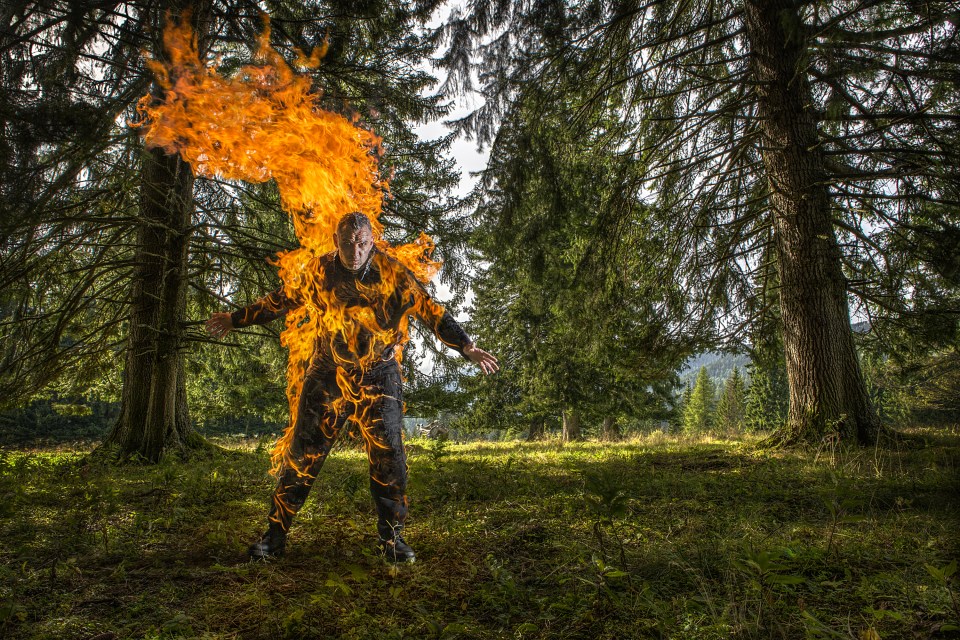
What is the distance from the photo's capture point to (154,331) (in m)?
6.60

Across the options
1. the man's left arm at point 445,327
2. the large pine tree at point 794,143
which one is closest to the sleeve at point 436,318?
the man's left arm at point 445,327

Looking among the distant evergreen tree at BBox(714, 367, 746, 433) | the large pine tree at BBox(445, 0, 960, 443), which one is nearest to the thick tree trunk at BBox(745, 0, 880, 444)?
the large pine tree at BBox(445, 0, 960, 443)

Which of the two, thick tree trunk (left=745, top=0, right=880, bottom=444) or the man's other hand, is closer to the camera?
the man's other hand

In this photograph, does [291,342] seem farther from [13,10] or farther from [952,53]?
[952,53]

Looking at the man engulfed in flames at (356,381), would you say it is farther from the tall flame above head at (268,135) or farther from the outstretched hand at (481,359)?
the tall flame above head at (268,135)

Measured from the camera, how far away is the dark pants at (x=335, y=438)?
325 cm

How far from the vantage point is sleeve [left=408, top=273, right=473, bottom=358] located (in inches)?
143

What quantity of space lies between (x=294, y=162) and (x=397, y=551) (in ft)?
11.2

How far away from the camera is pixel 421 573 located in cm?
294

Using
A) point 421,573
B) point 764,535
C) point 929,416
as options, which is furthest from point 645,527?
point 929,416

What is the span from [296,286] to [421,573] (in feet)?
7.75

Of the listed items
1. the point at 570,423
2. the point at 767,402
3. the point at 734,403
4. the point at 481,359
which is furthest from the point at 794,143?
the point at 734,403

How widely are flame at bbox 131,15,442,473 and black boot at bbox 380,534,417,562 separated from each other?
2.35 feet

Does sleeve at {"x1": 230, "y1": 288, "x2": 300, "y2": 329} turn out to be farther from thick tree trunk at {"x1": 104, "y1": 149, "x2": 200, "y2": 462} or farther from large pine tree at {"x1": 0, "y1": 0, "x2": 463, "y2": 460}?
thick tree trunk at {"x1": 104, "y1": 149, "x2": 200, "y2": 462}
